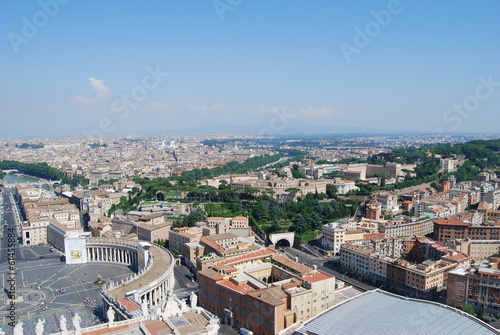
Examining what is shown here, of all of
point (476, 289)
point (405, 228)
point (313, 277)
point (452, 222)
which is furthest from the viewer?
point (405, 228)

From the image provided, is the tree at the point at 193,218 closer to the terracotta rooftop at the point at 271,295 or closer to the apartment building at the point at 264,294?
the apartment building at the point at 264,294

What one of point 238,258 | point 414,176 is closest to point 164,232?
point 238,258

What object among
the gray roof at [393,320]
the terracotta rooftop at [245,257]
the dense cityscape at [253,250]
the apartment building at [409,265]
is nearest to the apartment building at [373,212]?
the dense cityscape at [253,250]

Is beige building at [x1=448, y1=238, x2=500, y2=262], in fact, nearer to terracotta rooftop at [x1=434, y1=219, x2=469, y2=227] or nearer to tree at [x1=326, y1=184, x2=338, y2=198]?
terracotta rooftop at [x1=434, y1=219, x2=469, y2=227]

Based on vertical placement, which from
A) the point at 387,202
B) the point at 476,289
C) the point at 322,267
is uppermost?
the point at 387,202

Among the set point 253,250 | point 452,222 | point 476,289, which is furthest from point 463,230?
point 253,250

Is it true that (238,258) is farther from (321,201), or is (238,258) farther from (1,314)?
(321,201)

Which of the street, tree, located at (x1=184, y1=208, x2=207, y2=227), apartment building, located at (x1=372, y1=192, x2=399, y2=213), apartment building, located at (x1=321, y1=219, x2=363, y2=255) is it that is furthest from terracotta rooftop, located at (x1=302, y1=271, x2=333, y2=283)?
apartment building, located at (x1=372, y1=192, x2=399, y2=213)

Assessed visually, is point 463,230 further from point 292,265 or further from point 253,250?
point 253,250
